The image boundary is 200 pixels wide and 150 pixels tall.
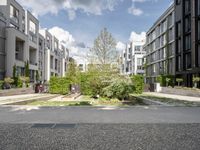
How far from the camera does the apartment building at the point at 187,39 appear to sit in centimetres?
3488

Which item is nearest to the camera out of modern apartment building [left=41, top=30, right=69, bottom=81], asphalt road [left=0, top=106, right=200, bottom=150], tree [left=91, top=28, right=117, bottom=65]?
asphalt road [left=0, top=106, right=200, bottom=150]

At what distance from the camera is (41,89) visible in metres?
32.4

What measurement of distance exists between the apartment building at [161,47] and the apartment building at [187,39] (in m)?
4.09

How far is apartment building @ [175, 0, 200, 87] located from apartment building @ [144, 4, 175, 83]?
4.09 meters

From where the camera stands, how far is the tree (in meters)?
26.4

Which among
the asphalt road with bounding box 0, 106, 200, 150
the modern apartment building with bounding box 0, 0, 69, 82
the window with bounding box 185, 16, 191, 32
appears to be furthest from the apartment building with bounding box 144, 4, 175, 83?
the asphalt road with bounding box 0, 106, 200, 150

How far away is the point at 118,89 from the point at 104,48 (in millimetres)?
9159

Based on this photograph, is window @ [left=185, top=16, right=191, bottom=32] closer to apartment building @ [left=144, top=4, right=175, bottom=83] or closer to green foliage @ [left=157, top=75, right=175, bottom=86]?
apartment building @ [left=144, top=4, right=175, bottom=83]

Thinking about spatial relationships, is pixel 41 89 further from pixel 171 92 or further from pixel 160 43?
pixel 160 43

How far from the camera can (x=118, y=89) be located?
1859 centimetres

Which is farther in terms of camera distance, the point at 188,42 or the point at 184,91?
the point at 188,42

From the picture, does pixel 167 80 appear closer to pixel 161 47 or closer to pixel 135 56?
pixel 161 47

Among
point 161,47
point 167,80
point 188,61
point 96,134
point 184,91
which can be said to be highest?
point 161,47

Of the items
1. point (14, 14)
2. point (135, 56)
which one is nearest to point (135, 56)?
point (135, 56)
